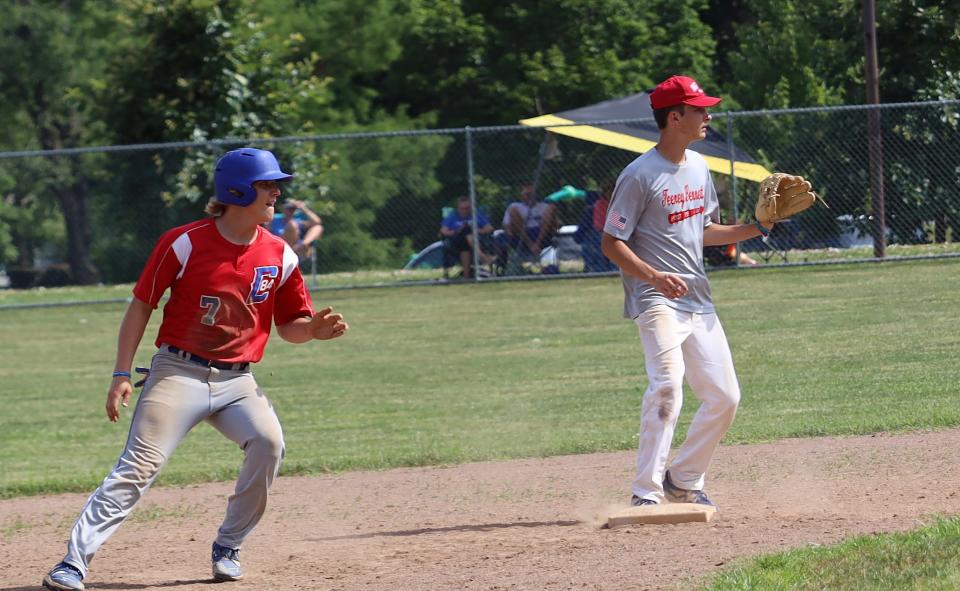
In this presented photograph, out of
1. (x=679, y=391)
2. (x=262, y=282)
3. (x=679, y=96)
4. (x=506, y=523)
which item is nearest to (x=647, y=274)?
(x=679, y=391)

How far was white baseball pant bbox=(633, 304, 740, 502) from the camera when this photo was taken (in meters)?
6.09

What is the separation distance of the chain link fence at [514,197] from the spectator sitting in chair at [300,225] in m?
0.05

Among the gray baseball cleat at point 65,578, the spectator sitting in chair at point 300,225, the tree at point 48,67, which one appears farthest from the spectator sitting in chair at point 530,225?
the tree at point 48,67

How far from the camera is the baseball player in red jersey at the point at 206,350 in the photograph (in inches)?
209

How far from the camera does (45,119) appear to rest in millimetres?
40125

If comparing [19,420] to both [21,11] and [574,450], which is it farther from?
[21,11]

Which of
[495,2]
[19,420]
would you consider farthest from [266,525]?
[495,2]

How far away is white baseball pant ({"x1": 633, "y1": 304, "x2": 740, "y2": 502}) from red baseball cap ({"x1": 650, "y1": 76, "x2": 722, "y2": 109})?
0.90 metres

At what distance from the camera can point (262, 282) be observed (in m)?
5.51

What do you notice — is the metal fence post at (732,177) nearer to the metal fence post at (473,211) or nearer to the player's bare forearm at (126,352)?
the metal fence post at (473,211)

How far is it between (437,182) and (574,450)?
1366 centimetres

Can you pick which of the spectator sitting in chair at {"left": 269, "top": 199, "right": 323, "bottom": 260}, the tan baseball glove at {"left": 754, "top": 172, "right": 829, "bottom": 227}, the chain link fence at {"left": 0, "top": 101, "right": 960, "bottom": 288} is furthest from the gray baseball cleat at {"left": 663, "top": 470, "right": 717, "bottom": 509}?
the spectator sitting in chair at {"left": 269, "top": 199, "right": 323, "bottom": 260}

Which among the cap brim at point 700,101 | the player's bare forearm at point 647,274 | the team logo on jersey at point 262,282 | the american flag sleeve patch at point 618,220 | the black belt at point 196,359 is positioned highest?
the cap brim at point 700,101

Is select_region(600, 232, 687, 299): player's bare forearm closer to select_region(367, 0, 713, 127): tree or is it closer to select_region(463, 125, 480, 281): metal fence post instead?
select_region(463, 125, 480, 281): metal fence post
